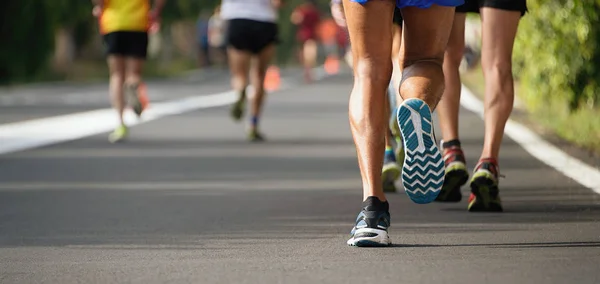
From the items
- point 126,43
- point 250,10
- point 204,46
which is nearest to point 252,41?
point 250,10

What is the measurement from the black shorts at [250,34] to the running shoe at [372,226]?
817 cm

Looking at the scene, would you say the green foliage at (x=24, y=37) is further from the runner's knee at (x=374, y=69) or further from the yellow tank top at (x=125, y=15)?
the runner's knee at (x=374, y=69)

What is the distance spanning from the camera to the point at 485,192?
802 centimetres

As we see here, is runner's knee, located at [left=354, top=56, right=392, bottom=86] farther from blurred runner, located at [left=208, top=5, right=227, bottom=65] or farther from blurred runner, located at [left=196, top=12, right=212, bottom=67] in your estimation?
blurred runner, located at [left=196, top=12, right=212, bottom=67]

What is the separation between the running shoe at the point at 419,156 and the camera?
6465 mm

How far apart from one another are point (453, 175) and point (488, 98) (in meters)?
0.46

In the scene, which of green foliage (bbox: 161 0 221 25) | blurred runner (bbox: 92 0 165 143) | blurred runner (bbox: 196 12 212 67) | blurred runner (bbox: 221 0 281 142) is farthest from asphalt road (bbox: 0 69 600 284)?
blurred runner (bbox: 196 12 212 67)

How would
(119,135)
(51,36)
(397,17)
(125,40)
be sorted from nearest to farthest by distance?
1. (397,17)
2. (119,135)
3. (125,40)
4. (51,36)

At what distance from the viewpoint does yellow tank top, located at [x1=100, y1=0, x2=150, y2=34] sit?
49.6 ft

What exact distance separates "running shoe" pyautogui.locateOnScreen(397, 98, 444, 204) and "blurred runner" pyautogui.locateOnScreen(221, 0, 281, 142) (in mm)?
8090

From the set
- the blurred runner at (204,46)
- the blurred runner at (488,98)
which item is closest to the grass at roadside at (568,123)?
the blurred runner at (488,98)

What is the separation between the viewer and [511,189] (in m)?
9.34

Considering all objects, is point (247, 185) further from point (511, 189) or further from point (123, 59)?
point (123, 59)

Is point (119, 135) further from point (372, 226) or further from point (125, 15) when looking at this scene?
point (372, 226)
